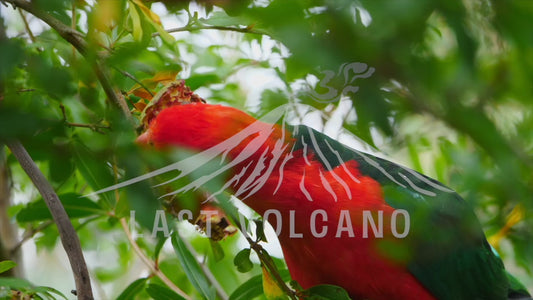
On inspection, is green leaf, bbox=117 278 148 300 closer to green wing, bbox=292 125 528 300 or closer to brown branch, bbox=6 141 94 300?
brown branch, bbox=6 141 94 300

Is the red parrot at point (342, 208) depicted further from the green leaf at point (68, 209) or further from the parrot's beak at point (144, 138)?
the green leaf at point (68, 209)

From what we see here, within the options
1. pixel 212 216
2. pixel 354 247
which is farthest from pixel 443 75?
pixel 354 247

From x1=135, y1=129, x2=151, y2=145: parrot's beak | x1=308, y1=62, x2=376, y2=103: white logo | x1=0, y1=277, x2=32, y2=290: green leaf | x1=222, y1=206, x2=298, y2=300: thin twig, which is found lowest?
x1=222, y1=206, x2=298, y2=300: thin twig

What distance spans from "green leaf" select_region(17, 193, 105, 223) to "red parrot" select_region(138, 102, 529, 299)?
1.38ft

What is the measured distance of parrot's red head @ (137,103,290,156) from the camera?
0.80 m

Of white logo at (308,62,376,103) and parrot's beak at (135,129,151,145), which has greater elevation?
parrot's beak at (135,129,151,145)

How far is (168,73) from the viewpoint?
975mm

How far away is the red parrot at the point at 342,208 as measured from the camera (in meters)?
0.89

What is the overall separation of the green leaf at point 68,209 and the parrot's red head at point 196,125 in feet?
1.57

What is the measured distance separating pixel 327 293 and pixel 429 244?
7.1 inches

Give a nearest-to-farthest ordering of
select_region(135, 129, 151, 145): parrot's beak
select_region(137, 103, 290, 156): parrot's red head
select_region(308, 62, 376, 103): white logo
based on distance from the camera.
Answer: select_region(308, 62, 376, 103): white logo < select_region(135, 129, 151, 145): parrot's beak < select_region(137, 103, 290, 156): parrot's red head

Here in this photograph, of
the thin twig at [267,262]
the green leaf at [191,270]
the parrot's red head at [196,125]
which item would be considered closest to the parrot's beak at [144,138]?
the parrot's red head at [196,125]

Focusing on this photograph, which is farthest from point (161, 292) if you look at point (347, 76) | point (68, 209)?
point (347, 76)

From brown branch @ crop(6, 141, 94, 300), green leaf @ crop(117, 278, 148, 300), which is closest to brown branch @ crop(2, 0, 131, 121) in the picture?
brown branch @ crop(6, 141, 94, 300)
